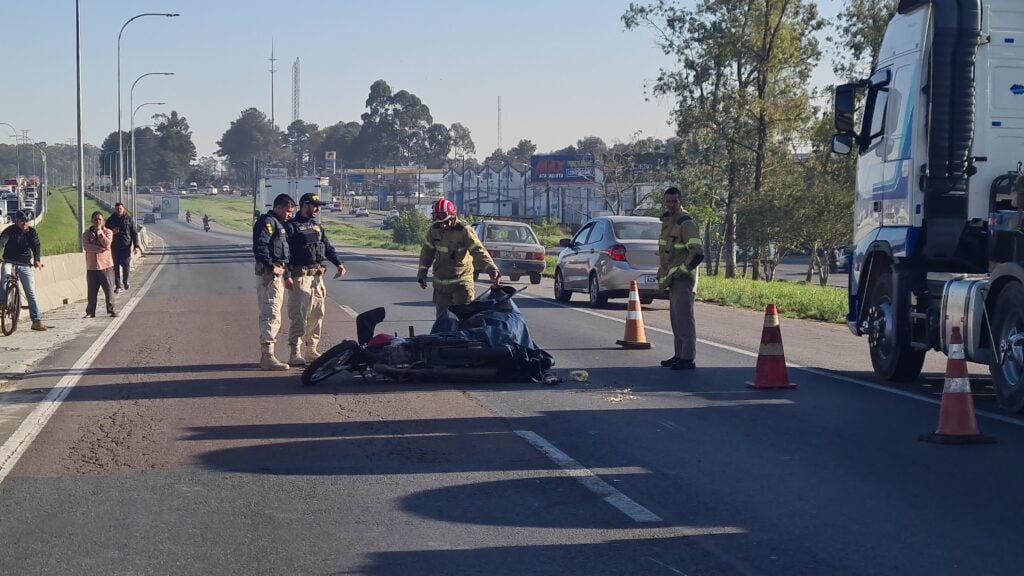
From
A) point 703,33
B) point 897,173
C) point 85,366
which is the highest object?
point 703,33

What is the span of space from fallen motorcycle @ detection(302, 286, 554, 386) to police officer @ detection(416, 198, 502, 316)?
0.68m

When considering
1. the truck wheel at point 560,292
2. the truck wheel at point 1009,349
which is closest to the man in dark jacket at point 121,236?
the truck wheel at point 560,292

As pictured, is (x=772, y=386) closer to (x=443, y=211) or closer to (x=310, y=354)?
(x=443, y=211)

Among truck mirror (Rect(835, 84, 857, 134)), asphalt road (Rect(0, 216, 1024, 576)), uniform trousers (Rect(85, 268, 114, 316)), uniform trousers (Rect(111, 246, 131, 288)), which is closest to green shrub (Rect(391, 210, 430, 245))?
uniform trousers (Rect(111, 246, 131, 288))

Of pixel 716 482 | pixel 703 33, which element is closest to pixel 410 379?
pixel 716 482

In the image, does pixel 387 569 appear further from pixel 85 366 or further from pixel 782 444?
pixel 85 366

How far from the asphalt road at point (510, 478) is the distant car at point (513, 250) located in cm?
1639

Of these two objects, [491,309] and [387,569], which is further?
[491,309]

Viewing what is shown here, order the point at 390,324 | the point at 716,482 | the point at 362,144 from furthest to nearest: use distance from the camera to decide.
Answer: the point at 362,144, the point at 390,324, the point at 716,482

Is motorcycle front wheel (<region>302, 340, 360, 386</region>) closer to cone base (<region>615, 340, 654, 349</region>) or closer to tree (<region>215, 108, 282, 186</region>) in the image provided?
cone base (<region>615, 340, 654, 349</region>)

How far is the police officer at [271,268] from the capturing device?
12.8 m

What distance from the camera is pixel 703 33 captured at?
47.9 meters

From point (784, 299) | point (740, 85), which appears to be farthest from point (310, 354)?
point (740, 85)

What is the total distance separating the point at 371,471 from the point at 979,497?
3.70 meters
